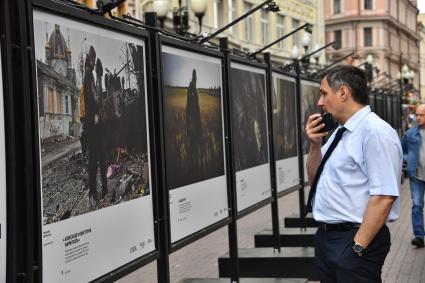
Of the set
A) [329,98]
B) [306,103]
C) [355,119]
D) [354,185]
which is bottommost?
[354,185]

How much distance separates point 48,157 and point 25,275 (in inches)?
21.1

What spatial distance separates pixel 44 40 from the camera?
11.5ft

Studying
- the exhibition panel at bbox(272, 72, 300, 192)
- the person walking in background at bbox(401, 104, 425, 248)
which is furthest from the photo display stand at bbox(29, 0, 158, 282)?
the person walking in background at bbox(401, 104, 425, 248)

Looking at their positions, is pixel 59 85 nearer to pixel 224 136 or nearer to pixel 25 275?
pixel 25 275

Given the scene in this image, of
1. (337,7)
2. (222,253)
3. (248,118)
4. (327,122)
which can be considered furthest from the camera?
(337,7)

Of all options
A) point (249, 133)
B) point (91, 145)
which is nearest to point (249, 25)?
point (249, 133)

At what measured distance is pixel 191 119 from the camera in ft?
18.2

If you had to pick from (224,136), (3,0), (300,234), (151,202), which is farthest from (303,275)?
(3,0)

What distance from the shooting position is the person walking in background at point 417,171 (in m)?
10.5

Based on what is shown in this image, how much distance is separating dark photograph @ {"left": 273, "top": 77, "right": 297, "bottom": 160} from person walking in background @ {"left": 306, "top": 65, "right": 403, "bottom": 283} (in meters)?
4.04

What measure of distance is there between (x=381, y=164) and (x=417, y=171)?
6831 mm

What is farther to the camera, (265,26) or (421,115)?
(265,26)

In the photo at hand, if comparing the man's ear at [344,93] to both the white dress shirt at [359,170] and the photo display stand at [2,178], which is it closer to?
the white dress shirt at [359,170]

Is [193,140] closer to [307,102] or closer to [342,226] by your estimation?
[342,226]
